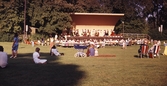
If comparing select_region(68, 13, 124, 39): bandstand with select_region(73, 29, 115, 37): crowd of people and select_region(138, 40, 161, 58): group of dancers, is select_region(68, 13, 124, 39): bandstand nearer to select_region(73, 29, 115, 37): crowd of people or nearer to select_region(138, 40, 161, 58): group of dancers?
select_region(73, 29, 115, 37): crowd of people

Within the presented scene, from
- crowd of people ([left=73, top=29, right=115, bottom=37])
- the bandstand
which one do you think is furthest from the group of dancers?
the bandstand

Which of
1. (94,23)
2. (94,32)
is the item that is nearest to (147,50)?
(94,32)

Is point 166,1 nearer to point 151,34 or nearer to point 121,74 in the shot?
point 151,34

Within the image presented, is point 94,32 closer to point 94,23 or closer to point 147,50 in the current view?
point 94,23

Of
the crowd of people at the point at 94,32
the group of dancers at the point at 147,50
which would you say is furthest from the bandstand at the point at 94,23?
the group of dancers at the point at 147,50

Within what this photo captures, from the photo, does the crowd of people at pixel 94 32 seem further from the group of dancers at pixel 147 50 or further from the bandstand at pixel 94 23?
the group of dancers at pixel 147 50

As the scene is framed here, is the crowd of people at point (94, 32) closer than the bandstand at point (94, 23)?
Yes

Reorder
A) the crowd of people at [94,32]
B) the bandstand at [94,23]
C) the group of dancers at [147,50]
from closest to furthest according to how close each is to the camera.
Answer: the group of dancers at [147,50] → the crowd of people at [94,32] → the bandstand at [94,23]

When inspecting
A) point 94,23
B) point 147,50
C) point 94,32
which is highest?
point 94,23

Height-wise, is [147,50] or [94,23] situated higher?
[94,23]

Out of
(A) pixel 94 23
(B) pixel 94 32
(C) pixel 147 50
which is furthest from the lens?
(A) pixel 94 23

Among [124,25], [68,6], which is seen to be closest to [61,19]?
[68,6]

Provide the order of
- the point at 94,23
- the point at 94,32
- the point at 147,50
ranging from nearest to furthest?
the point at 147,50, the point at 94,32, the point at 94,23

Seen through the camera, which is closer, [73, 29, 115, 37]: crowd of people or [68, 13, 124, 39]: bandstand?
[73, 29, 115, 37]: crowd of people
